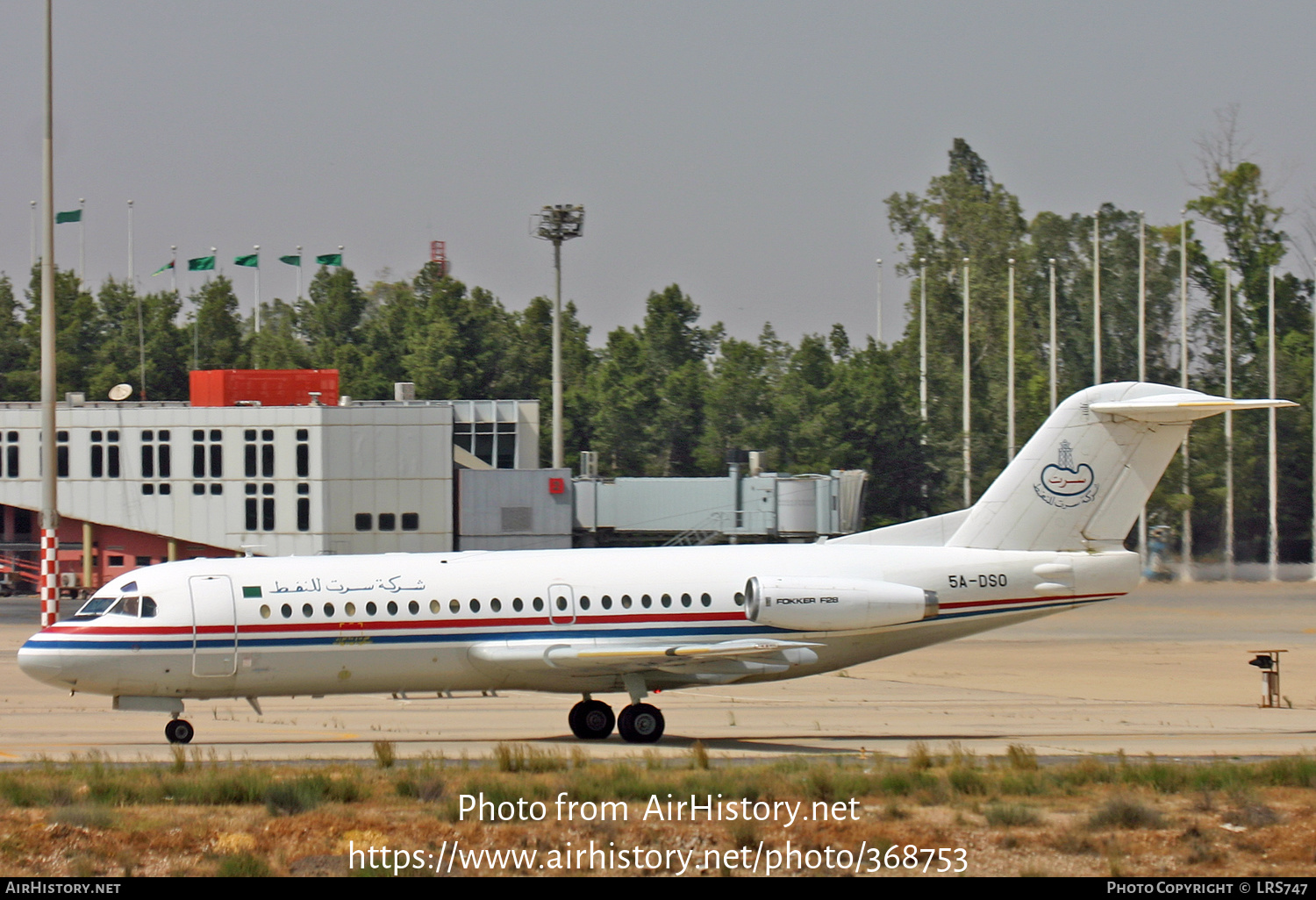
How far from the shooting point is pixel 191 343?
289ft

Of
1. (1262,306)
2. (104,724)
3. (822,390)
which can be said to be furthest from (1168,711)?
(1262,306)

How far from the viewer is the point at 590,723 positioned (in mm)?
21578

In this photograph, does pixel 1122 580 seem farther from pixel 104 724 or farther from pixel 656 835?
pixel 104 724

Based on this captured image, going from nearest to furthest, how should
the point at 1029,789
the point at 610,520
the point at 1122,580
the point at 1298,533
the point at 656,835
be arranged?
the point at 656,835 → the point at 1029,789 → the point at 1122,580 → the point at 610,520 → the point at 1298,533

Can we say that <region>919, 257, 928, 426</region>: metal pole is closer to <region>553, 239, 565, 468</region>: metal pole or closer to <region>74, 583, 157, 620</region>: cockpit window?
<region>553, 239, 565, 468</region>: metal pole

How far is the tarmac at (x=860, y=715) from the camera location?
20.7 metres

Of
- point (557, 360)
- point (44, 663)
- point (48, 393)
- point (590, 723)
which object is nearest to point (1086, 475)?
point (590, 723)

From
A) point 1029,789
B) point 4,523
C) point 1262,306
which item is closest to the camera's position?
point 1029,789

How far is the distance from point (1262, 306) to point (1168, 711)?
59394 millimetres

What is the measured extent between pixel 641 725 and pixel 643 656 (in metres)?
1.07

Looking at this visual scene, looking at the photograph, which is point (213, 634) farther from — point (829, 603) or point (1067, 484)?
point (1067, 484)

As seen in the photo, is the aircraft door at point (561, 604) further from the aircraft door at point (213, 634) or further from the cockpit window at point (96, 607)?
the cockpit window at point (96, 607)

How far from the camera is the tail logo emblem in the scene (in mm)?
22953

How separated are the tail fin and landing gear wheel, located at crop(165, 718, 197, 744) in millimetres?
12136
